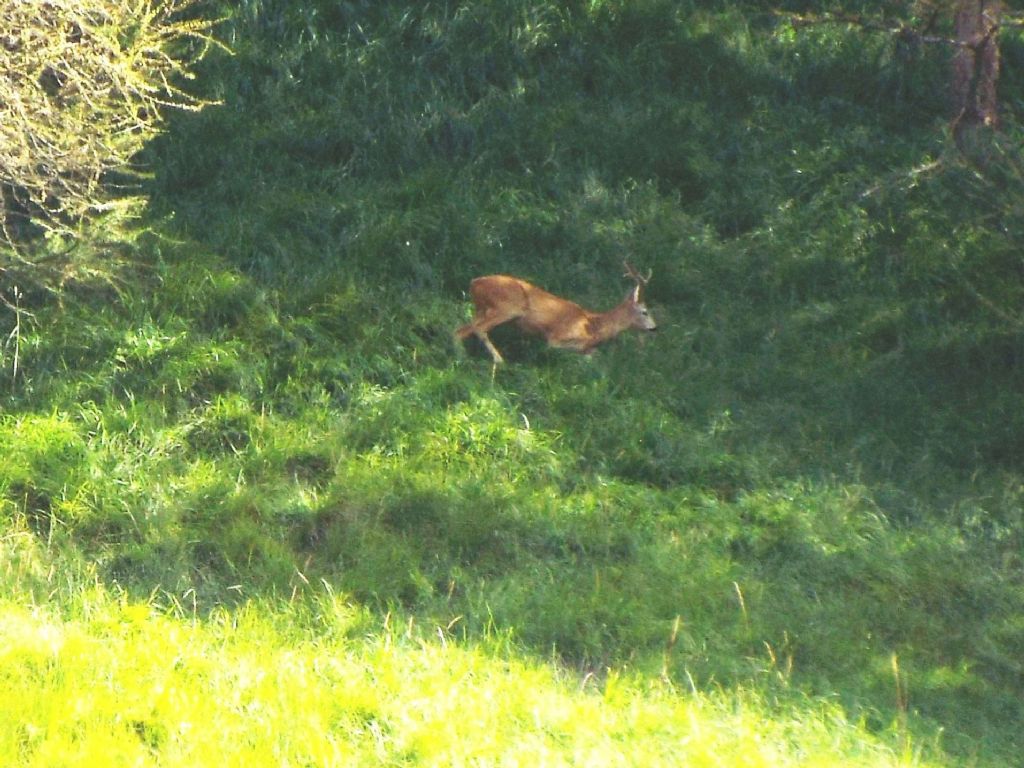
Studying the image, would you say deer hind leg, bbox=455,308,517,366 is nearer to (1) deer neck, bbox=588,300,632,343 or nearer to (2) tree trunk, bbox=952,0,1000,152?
(1) deer neck, bbox=588,300,632,343

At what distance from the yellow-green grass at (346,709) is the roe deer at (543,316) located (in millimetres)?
4300

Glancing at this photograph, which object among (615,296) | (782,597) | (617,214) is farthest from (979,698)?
(617,214)

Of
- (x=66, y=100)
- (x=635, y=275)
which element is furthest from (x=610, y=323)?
(x=66, y=100)

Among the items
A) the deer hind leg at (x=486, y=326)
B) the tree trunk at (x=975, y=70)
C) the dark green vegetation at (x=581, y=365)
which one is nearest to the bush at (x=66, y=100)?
the dark green vegetation at (x=581, y=365)

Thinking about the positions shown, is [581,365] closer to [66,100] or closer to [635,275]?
[635,275]

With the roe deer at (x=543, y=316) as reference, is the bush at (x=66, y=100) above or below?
above

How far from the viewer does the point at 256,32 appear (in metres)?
14.8

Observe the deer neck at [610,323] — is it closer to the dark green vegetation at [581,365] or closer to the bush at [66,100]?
the dark green vegetation at [581,365]

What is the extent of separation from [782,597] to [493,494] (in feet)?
6.60

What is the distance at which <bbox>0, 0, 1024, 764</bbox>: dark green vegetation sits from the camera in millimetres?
8773

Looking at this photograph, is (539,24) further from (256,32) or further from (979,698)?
(979,698)

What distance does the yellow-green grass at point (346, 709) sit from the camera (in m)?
6.29

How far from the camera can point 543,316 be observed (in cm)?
1176

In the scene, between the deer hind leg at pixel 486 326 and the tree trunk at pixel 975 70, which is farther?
the tree trunk at pixel 975 70
